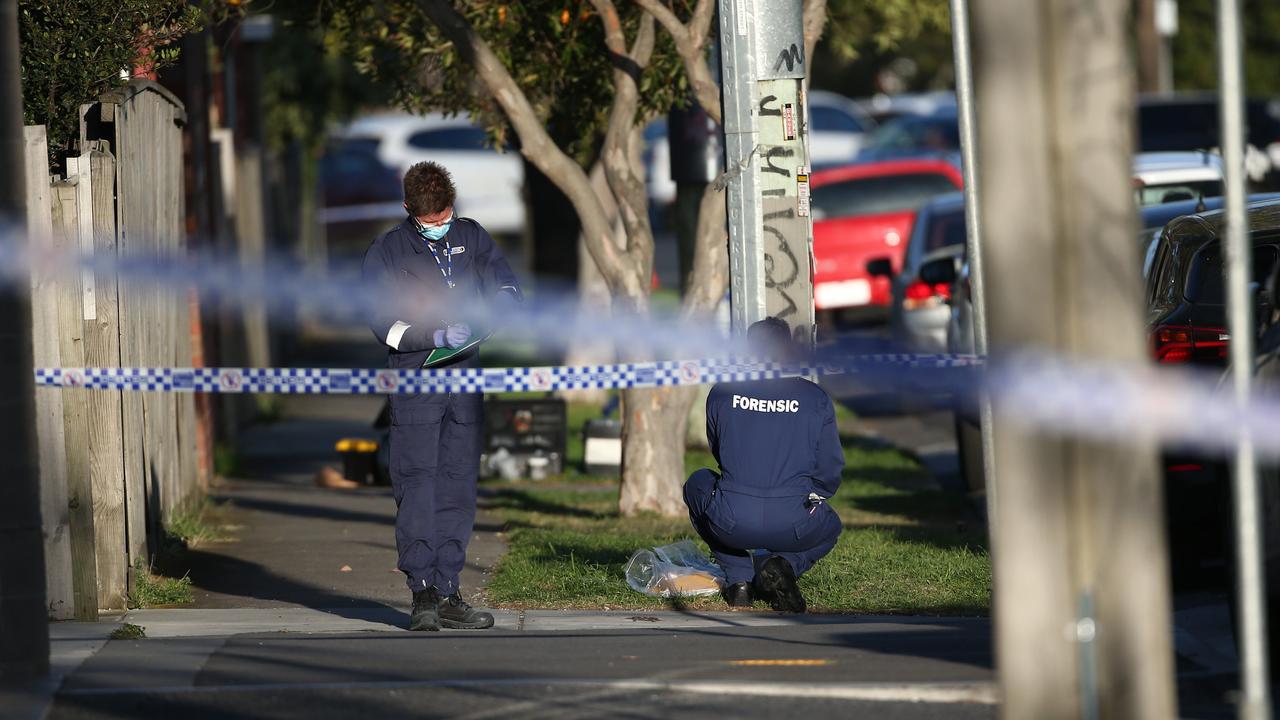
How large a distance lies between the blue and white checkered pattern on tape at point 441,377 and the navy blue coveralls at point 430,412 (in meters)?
0.07

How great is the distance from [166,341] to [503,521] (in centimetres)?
232

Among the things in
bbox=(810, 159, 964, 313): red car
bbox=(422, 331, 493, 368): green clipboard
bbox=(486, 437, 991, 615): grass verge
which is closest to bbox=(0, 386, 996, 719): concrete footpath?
bbox=(486, 437, 991, 615): grass verge

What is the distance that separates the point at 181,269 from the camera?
34.2ft

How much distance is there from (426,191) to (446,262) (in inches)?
11.6

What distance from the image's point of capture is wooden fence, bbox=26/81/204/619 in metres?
7.45

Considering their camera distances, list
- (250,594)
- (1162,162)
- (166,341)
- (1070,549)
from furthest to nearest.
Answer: (1162,162)
(166,341)
(250,594)
(1070,549)

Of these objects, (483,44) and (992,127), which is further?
(483,44)

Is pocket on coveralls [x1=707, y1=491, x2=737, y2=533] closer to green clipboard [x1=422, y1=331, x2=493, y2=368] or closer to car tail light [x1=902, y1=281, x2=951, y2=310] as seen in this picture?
green clipboard [x1=422, y1=331, x2=493, y2=368]

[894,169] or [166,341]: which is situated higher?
[894,169]

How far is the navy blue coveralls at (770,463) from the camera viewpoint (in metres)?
7.91

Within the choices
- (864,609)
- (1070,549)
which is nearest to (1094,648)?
(1070,549)

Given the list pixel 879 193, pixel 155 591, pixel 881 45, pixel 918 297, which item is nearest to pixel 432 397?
pixel 155 591

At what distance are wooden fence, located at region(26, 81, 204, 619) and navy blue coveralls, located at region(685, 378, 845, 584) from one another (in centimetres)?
250

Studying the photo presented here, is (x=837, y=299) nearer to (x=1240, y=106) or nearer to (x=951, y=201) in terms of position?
(x=951, y=201)
